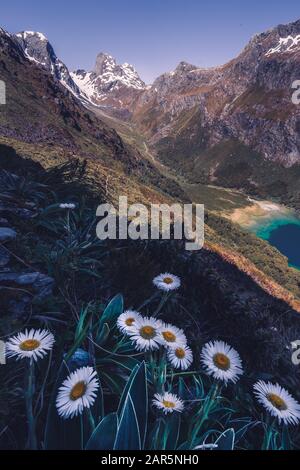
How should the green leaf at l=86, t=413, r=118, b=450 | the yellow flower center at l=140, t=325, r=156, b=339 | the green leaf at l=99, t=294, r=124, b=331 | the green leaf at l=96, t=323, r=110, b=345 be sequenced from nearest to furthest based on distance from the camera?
the green leaf at l=86, t=413, r=118, b=450 < the yellow flower center at l=140, t=325, r=156, b=339 < the green leaf at l=96, t=323, r=110, b=345 < the green leaf at l=99, t=294, r=124, b=331

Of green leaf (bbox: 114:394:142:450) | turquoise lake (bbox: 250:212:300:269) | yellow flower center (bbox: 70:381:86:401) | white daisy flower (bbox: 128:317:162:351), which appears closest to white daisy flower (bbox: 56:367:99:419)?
yellow flower center (bbox: 70:381:86:401)

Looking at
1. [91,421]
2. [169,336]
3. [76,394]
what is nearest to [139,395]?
[91,421]

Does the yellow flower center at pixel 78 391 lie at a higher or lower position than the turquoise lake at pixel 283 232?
higher

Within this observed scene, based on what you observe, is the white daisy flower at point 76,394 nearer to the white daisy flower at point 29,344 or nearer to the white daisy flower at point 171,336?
the white daisy flower at point 29,344

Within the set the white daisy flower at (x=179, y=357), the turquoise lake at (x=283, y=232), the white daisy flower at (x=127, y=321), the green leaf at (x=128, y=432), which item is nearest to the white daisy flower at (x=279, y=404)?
the white daisy flower at (x=179, y=357)

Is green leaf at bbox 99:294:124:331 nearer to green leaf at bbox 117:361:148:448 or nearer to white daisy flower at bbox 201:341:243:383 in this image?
green leaf at bbox 117:361:148:448

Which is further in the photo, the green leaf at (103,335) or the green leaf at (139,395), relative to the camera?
the green leaf at (103,335)

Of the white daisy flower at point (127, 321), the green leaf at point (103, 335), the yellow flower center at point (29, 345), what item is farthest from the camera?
the green leaf at point (103, 335)

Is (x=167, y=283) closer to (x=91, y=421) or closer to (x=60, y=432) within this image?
(x=91, y=421)
